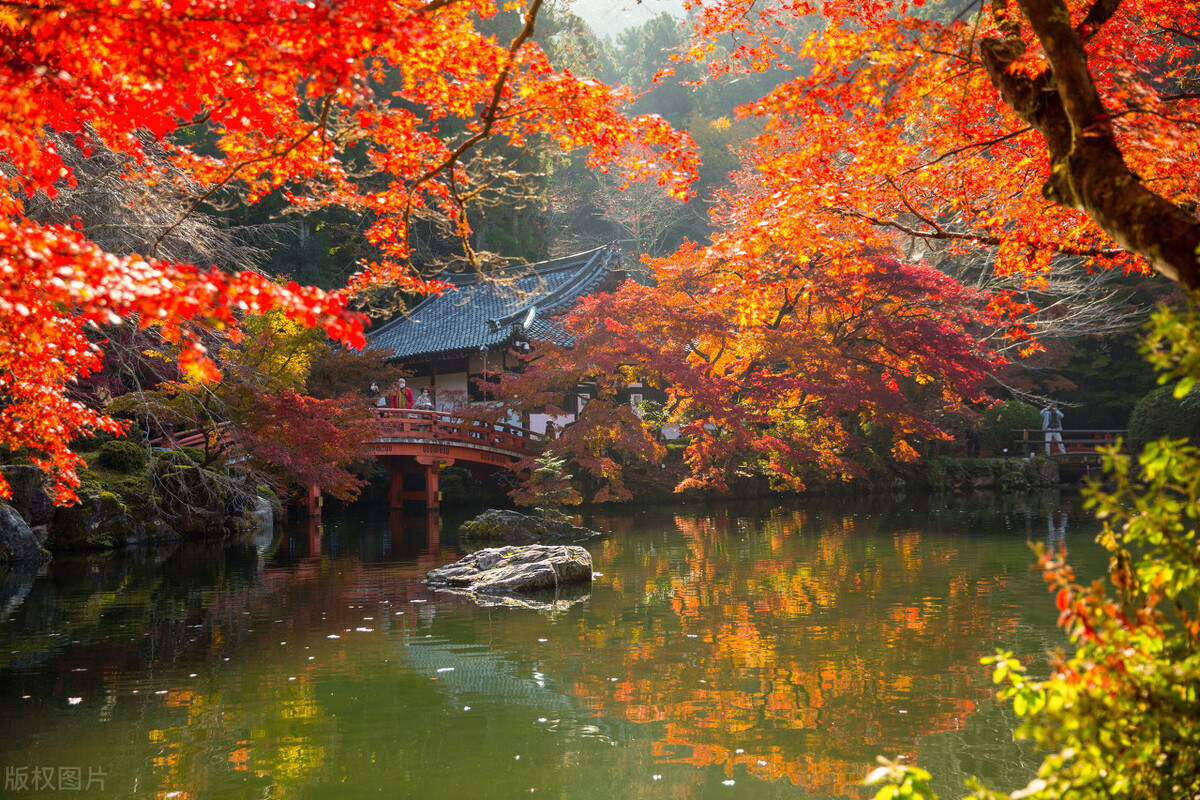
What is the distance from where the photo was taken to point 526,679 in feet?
18.9

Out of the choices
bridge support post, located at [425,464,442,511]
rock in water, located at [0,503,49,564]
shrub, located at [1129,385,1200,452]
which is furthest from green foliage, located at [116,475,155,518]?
shrub, located at [1129,385,1200,452]

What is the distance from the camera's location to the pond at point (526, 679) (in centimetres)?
419

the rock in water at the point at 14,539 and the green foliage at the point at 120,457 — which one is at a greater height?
the green foliage at the point at 120,457

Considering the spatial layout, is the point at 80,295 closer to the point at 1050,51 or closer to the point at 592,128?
the point at 1050,51

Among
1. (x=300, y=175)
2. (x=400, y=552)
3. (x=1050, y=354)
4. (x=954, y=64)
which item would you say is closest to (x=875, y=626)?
(x=954, y=64)

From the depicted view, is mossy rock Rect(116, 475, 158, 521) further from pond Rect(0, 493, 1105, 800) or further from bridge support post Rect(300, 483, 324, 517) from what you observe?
bridge support post Rect(300, 483, 324, 517)

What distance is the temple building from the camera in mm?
22500

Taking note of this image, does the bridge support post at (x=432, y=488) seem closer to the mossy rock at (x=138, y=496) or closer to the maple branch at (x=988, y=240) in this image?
the mossy rock at (x=138, y=496)

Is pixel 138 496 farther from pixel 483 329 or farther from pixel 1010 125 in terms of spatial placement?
pixel 1010 125

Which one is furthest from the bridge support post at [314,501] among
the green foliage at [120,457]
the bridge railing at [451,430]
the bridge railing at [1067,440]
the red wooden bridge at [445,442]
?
the bridge railing at [1067,440]

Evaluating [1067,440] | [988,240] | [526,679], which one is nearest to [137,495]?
[526,679]

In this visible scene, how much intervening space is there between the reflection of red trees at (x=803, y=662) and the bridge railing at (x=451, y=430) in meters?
10.0

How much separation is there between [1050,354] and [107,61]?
1018 inches

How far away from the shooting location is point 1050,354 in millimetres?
24812
